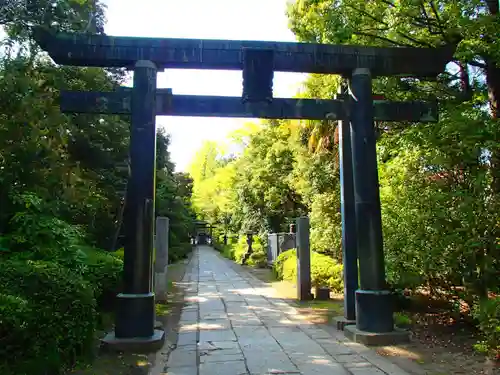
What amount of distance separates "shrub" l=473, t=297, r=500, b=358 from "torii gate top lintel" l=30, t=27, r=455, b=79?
3915 mm

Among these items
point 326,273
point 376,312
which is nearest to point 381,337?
point 376,312

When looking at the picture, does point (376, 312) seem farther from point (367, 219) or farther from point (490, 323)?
point (490, 323)

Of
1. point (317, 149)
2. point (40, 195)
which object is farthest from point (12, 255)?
point (317, 149)

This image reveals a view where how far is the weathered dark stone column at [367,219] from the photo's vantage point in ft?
21.0

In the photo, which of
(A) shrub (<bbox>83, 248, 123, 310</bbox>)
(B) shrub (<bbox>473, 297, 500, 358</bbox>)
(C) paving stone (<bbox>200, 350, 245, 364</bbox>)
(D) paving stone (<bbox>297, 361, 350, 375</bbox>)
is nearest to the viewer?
(B) shrub (<bbox>473, 297, 500, 358</bbox>)

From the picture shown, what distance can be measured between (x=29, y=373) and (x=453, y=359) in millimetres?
4861

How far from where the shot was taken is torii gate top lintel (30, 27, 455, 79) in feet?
21.3

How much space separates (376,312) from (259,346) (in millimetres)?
1815

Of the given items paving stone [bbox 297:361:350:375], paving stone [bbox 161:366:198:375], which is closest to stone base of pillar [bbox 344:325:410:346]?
paving stone [bbox 297:361:350:375]

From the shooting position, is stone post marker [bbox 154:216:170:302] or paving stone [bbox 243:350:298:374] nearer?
paving stone [bbox 243:350:298:374]

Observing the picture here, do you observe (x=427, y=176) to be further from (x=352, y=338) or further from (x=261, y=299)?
(x=261, y=299)

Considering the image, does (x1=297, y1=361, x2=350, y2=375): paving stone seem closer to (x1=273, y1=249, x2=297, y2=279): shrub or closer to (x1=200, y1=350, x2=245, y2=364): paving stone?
(x1=200, y1=350, x2=245, y2=364): paving stone

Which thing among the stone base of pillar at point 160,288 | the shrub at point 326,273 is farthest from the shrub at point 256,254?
the stone base of pillar at point 160,288

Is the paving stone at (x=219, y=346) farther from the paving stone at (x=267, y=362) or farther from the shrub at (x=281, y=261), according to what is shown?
the shrub at (x=281, y=261)
